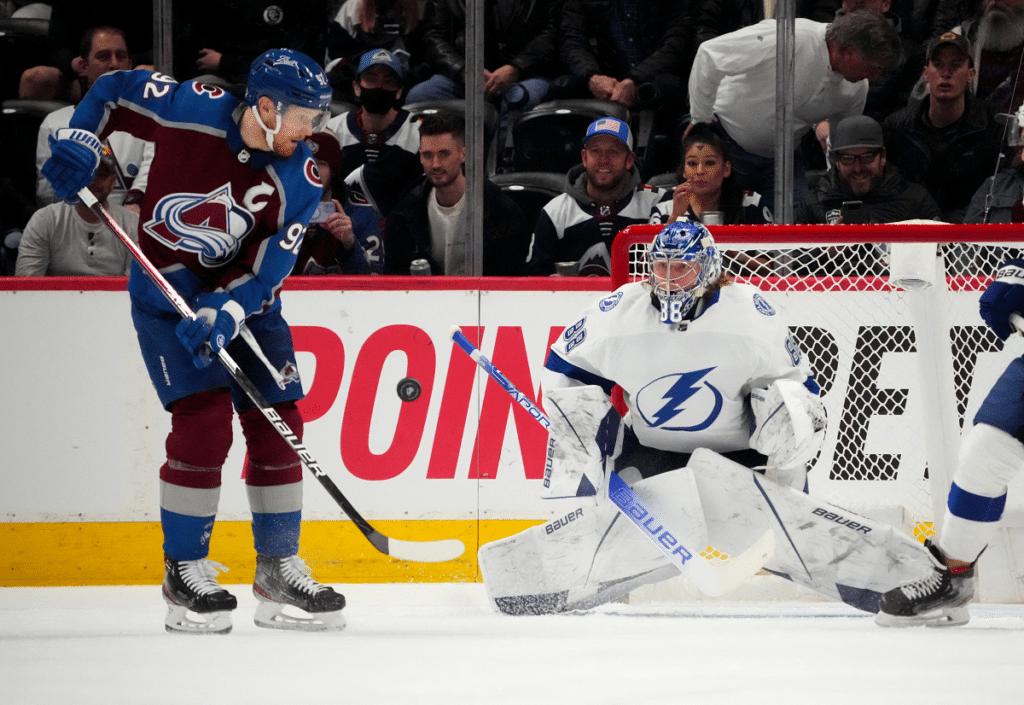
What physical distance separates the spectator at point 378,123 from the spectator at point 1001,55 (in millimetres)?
1817

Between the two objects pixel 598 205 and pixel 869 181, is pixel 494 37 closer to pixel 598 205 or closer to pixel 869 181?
pixel 598 205

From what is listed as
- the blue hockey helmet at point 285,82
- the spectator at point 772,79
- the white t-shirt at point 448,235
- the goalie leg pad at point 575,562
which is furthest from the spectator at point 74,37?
the goalie leg pad at point 575,562

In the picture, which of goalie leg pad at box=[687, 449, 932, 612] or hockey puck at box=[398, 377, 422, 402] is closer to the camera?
goalie leg pad at box=[687, 449, 932, 612]

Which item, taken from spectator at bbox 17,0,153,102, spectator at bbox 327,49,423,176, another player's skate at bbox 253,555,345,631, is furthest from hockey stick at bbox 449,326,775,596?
spectator at bbox 17,0,153,102

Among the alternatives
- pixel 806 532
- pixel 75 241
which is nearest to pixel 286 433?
pixel 806 532

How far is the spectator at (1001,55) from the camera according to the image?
146 inches

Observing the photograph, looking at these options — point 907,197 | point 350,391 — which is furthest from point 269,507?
point 907,197

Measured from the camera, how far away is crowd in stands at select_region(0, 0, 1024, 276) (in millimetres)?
3668

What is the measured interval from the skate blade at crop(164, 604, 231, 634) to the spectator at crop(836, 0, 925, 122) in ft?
8.29

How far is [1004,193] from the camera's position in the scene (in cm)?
366

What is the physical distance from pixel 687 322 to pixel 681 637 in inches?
28.5

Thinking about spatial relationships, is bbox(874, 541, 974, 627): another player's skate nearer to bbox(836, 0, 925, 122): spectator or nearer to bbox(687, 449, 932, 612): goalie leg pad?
bbox(687, 449, 932, 612): goalie leg pad

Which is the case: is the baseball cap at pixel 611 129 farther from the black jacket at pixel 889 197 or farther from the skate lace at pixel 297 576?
the skate lace at pixel 297 576

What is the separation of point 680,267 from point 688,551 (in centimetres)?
65
